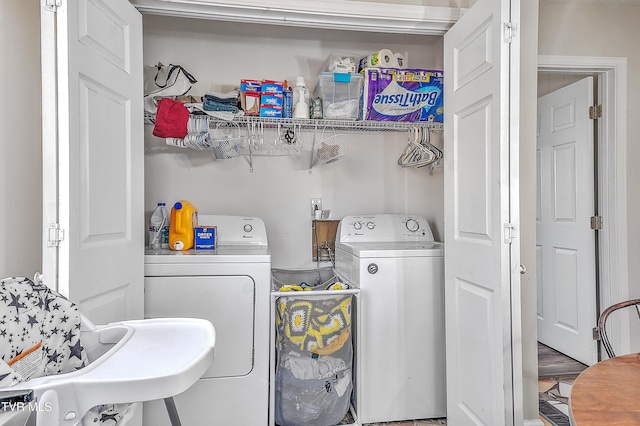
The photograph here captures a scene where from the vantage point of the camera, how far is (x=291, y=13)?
1953mm

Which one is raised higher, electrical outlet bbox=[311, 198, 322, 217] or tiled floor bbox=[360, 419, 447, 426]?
electrical outlet bbox=[311, 198, 322, 217]

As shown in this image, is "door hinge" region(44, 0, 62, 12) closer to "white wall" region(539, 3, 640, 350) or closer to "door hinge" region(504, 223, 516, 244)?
"door hinge" region(504, 223, 516, 244)

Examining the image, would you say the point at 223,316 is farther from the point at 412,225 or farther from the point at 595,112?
the point at 595,112

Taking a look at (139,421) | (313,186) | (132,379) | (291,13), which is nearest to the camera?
(132,379)

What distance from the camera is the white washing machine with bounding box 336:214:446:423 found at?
208 centimetres

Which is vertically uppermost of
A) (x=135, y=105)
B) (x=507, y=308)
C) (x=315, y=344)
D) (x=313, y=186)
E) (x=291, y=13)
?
(x=291, y=13)

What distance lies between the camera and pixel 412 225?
8.71 feet

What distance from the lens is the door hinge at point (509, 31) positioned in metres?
1.46

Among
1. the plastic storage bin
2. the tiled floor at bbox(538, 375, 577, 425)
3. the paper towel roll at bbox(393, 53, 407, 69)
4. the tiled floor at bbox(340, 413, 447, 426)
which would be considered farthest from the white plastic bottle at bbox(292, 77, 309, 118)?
the tiled floor at bbox(538, 375, 577, 425)

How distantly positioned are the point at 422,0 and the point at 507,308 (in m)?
1.58

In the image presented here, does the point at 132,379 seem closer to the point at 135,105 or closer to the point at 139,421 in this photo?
the point at 139,421

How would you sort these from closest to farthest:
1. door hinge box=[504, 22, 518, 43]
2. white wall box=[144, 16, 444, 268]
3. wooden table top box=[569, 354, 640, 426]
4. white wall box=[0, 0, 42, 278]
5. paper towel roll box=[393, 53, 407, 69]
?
wooden table top box=[569, 354, 640, 426] < white wall box=[0, 0, 42, 278] < door hinge box=[504, 22, 518, 43] < paper towel roll box=[393, 53, 407, 69] < white wall box=[144, 16, 444, 268]

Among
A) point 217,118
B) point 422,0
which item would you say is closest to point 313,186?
point 217,118

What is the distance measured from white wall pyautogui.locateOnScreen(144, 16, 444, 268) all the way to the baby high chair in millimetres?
1606
